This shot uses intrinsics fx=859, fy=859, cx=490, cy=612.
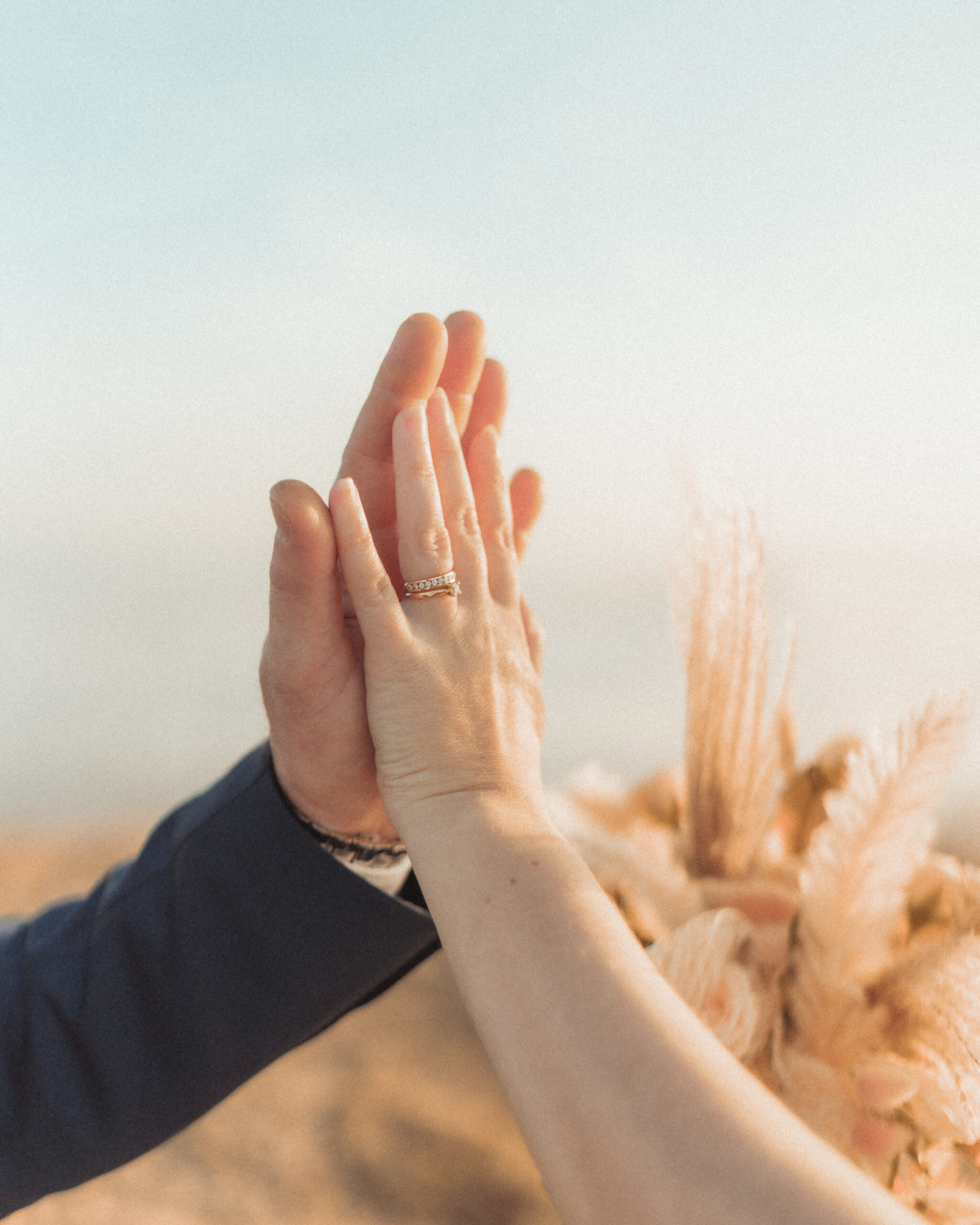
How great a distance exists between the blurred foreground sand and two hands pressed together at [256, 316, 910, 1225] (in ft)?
1.83

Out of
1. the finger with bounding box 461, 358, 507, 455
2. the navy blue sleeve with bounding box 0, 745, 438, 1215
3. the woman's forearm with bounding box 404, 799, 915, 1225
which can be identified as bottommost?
the navy blue sleeve with bounding box 0, 745, 438, 1215

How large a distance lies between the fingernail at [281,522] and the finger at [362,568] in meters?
0.04

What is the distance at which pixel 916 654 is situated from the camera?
62.4 inches

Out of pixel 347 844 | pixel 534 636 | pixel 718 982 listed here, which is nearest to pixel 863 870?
pixel 718 982

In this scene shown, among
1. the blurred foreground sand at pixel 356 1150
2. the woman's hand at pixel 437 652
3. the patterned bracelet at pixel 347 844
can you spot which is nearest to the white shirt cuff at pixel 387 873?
the patterned bracelet at pixel 347 844

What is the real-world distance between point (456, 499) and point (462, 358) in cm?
18

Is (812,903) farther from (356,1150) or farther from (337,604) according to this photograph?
(356,1150)

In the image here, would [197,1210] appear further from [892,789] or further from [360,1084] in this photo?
[892,789]

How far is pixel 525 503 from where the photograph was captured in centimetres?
95

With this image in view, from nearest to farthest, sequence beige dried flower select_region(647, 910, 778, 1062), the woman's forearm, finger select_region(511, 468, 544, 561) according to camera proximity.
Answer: the woman's forearm → beige dried flower select_region(647, 910, 778, 1062) → finger select_region(511, 468, 544, 561)

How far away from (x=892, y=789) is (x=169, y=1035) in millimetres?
674

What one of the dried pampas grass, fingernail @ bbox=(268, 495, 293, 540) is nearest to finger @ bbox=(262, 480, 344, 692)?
fingernail @ bbox=(268, 495, 293, 540)

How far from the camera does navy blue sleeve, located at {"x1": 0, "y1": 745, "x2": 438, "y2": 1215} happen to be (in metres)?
0.74

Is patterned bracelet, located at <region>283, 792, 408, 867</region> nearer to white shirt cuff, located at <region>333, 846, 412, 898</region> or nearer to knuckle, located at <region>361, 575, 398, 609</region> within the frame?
white shirt cuff, located at <region>333, 846, 412, 898</region>
